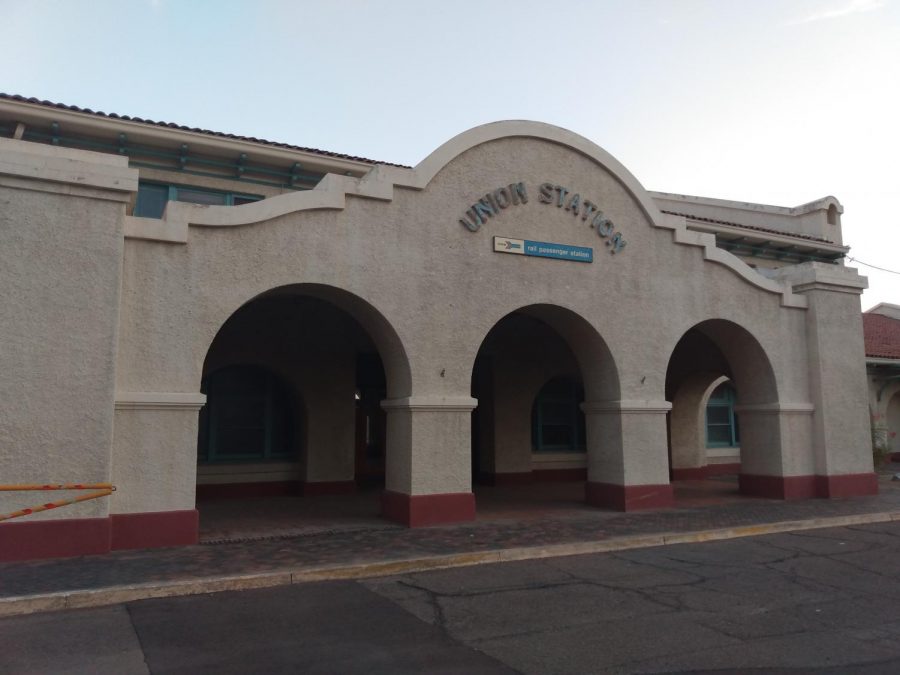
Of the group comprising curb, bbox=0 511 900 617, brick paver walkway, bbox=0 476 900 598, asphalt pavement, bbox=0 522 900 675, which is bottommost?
asphalt pavement, bbox=0 522 900 675

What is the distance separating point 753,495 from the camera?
15.1 m

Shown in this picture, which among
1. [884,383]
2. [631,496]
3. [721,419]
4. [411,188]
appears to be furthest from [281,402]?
[884,383]

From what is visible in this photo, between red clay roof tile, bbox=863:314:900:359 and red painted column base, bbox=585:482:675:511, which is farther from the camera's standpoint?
red clay roof tile, bbox=863:314:900:359

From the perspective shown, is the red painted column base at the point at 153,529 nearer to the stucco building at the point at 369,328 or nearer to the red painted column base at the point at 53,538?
the stucco building at the point at 369,328

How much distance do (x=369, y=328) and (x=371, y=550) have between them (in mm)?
3783

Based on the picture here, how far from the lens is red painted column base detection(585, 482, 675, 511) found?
12648mm

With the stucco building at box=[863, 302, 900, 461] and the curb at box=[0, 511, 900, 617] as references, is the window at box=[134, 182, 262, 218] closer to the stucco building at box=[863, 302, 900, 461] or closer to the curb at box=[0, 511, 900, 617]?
the curb at box=[0, 511, 900, 617]

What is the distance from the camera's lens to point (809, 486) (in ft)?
48.4

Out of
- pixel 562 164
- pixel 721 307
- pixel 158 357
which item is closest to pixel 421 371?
pixel 158 357

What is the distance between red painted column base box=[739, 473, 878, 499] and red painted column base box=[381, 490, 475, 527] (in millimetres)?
6851

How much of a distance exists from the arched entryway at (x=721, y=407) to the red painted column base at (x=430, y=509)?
6.36m

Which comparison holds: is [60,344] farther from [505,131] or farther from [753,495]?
[753,495]

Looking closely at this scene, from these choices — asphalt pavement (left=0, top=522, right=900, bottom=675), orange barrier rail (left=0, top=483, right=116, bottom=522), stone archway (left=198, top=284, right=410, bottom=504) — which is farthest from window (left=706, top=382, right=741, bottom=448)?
orange barrier rail (left=0, top=483, right=116, bottom=522)

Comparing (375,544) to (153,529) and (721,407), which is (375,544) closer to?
(153,529)
